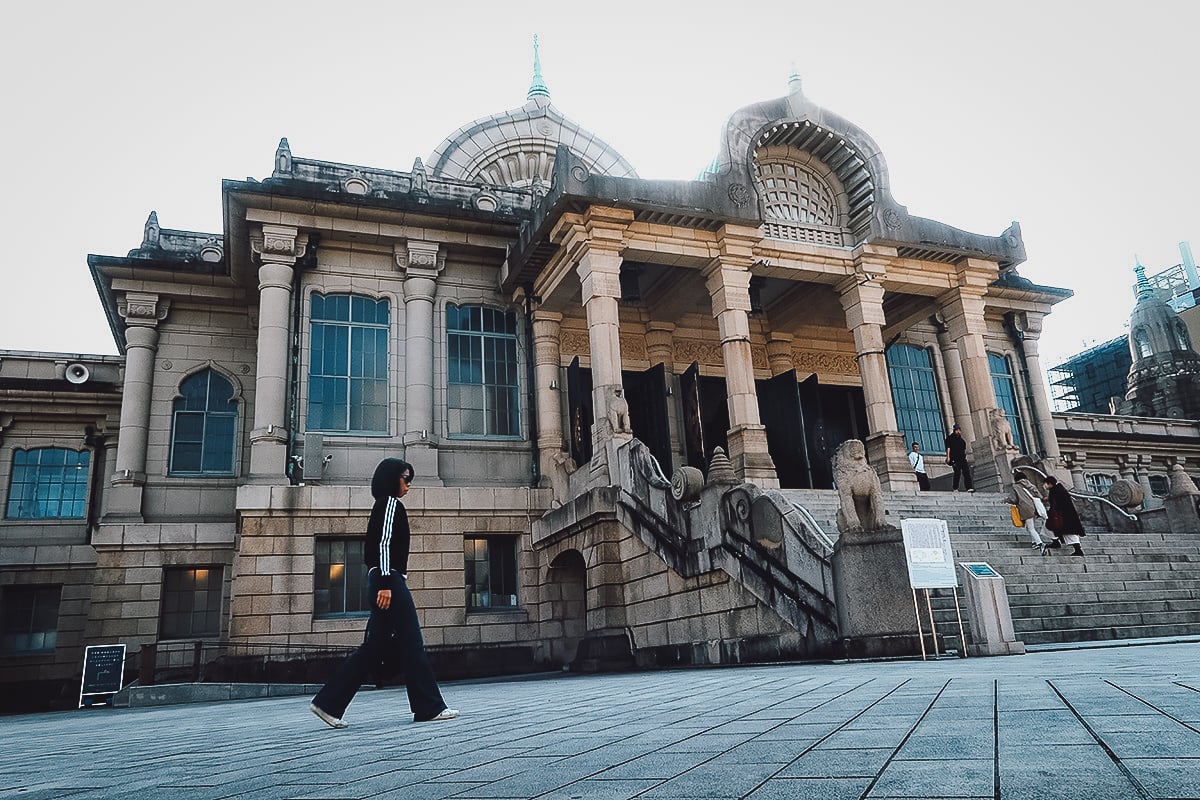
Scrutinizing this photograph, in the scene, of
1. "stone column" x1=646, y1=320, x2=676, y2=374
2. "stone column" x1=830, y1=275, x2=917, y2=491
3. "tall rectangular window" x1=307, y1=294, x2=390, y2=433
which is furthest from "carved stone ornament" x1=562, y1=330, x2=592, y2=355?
"stone column" x1=830, y1=275, x2=917, y2=491

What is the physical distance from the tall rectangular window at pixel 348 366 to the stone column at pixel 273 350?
71 centimetres

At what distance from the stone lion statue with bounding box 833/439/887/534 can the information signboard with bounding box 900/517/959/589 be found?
2.61ft

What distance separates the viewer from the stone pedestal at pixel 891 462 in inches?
707

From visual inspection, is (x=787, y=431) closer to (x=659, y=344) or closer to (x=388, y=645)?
(x=659, y=344)

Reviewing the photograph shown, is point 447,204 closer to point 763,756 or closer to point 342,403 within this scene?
point 342,403

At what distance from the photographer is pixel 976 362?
797 inches

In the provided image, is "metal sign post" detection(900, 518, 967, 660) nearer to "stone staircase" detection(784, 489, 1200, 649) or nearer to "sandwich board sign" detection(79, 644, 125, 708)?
"stone staircase" detection(784, 489, 1200, 649)

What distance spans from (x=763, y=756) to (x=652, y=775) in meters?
0.51

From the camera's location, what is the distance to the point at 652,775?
3.04 metres

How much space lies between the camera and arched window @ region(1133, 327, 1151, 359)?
46.7 meters

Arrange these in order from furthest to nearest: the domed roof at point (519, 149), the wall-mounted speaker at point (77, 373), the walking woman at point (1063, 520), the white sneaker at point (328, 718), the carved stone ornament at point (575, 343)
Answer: the domed roof at point (519, 149)
the wall-mounted speaker at point (77, 373)
the carved stone ornament at point (575, 343)
the walking woman at point (1063, 520)
the white sneaker at point (328, 718)

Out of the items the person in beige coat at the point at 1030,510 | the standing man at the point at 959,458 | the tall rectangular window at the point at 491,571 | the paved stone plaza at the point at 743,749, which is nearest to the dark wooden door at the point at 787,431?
the standing man at the point at 959,458

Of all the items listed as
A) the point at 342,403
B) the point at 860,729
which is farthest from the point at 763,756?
the point at 342,403

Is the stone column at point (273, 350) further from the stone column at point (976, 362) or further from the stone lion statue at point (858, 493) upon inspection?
the stone column at point (976, 362)
